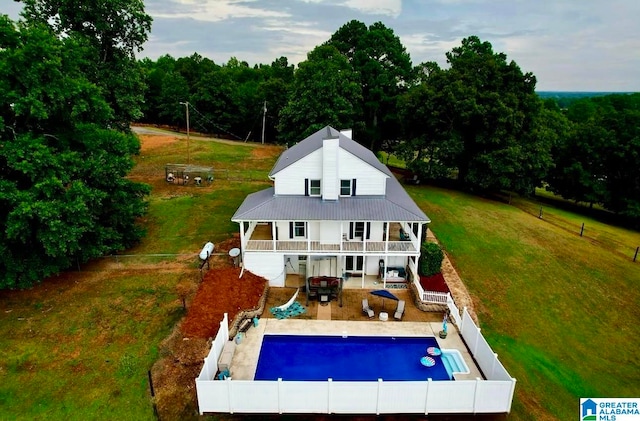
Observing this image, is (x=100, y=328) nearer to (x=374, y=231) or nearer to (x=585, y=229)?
(x=374, y=231)

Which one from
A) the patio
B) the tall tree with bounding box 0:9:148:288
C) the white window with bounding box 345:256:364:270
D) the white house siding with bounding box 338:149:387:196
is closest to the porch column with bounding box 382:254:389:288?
the patio

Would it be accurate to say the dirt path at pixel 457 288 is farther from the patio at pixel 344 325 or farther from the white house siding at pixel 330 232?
the white house siding at pixel 330 232

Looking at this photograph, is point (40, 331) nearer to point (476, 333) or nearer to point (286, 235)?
point (286, 235)

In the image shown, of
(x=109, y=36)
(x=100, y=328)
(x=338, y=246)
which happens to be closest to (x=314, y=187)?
(x=338, y=246)

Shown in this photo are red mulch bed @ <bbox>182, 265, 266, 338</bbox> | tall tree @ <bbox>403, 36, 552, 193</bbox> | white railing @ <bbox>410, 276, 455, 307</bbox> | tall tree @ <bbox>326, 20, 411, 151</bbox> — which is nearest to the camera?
red mulch bed @ <bbox>182, 265, 266, 338</bbox>

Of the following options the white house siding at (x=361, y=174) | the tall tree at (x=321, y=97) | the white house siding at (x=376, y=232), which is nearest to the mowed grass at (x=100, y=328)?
the white house siding at (x=361, y=174)

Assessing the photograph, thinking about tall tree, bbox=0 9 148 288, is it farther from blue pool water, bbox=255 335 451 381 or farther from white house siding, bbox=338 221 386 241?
white house siding, bbox=338 221 386 241
